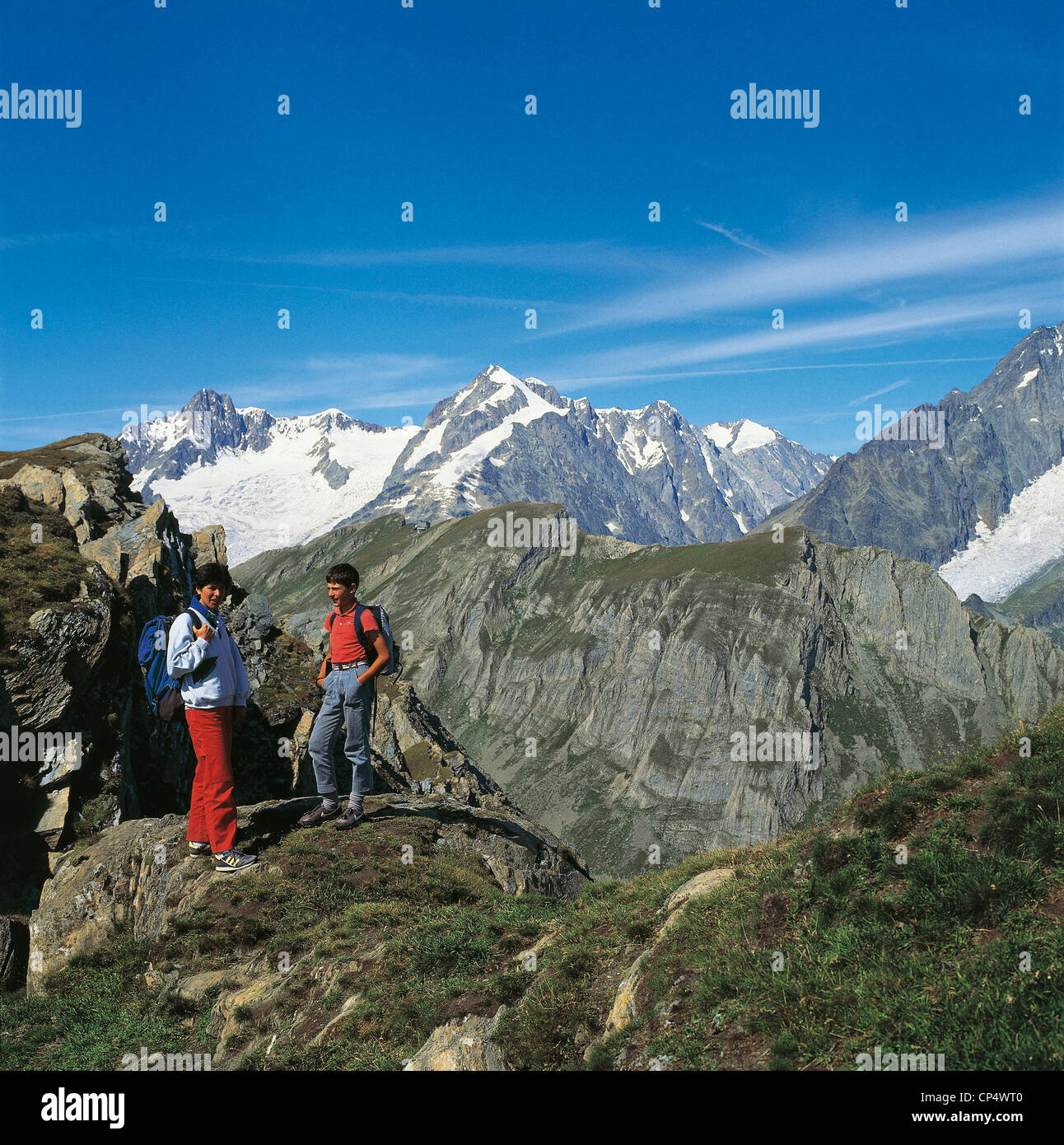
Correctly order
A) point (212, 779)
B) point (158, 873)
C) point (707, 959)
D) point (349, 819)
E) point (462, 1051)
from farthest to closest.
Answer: point (349, 819), point (158, 873), point (212, 779), point (707, 959), point (462, 1051)

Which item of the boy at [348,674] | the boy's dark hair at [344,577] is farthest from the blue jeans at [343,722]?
the boy's dark hair at [344,577]

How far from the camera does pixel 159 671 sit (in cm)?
1345

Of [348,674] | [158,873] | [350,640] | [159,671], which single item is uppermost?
[350,640]

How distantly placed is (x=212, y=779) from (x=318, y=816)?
3.31m

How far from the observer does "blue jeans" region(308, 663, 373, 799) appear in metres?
15.1

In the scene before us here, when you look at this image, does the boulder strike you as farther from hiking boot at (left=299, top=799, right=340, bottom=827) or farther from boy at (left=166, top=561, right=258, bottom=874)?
hiking boot at (left=299, top=799, right=340, bottom=827)

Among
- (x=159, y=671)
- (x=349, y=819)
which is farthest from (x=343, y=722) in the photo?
(x=159, y=671)

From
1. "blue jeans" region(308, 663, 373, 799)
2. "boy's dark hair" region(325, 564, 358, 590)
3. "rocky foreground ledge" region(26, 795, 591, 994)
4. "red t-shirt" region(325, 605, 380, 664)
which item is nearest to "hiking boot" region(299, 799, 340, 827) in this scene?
"rocky foreground ledge" region(26, 795, 591, 994)

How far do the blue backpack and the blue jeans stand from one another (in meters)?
2.66

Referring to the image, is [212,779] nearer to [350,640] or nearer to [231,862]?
[231,862]

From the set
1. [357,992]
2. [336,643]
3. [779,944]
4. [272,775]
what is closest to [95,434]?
[272,775]

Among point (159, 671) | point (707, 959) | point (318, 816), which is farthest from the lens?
point (318, 816)
